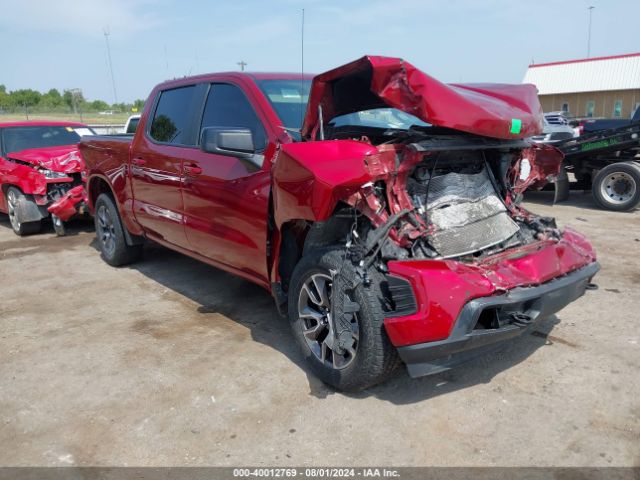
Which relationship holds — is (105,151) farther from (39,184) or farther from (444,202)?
(444,202)

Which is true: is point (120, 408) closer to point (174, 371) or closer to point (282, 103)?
point (174, 371)

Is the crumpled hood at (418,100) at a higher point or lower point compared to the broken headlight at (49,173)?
higher

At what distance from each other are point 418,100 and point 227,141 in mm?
1259

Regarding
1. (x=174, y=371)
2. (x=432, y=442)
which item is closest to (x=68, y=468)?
(x=174, y=371)

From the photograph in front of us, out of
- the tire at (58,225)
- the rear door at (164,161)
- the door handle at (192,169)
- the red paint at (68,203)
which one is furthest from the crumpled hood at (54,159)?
the door handle at (192,169)

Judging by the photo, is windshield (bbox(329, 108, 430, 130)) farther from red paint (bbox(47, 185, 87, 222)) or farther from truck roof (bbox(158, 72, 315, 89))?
red paint (bbox(47, 185, 87, 222))

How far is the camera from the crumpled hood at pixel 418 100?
9.73 feet

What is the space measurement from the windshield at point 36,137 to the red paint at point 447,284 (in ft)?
25.5

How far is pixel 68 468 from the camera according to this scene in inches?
108

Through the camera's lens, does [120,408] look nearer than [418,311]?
No

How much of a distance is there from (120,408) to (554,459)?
2.41 meters

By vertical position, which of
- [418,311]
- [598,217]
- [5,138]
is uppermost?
[5,138]

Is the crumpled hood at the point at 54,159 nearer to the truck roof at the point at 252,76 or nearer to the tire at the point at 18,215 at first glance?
the tire at the point at 18,215

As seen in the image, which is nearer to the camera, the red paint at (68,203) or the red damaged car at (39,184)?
the red paint at (68,203)
